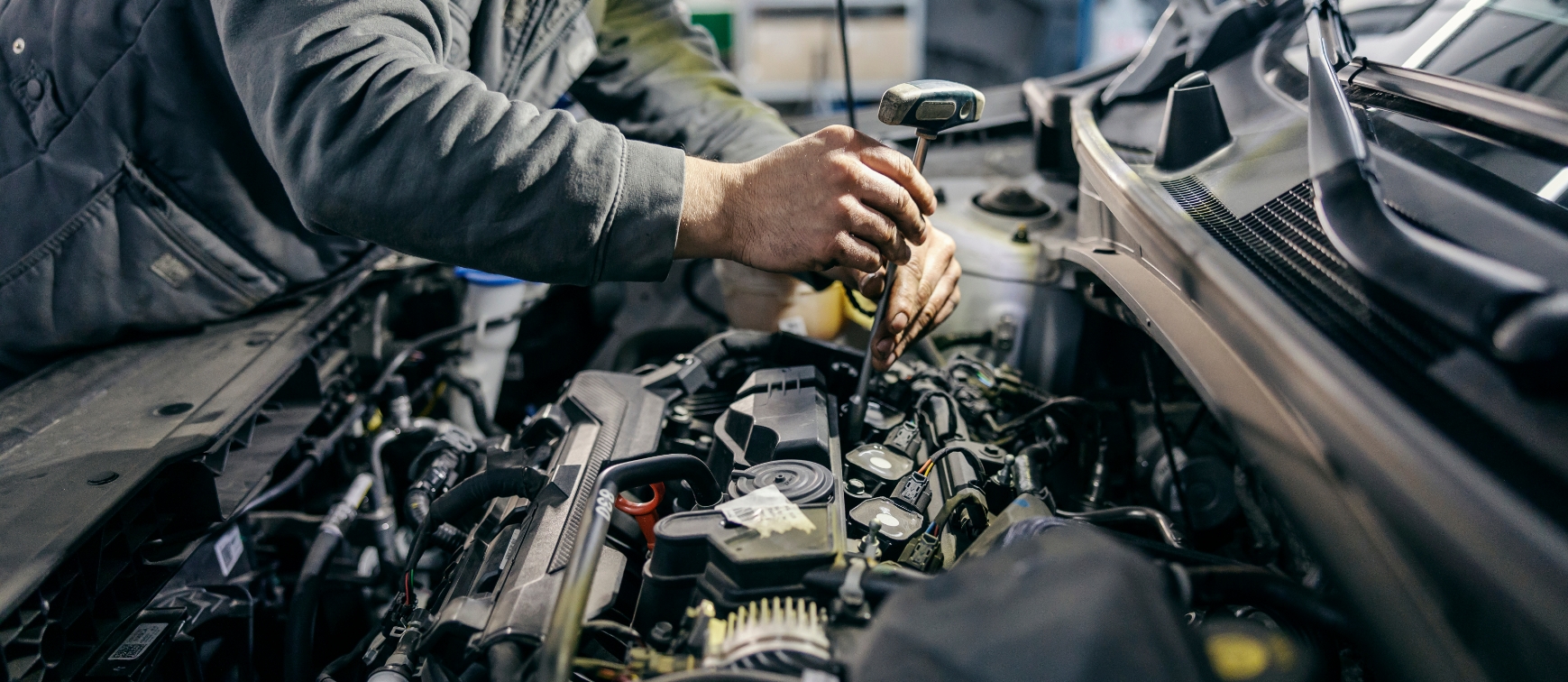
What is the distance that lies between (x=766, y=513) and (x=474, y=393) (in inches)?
40.7

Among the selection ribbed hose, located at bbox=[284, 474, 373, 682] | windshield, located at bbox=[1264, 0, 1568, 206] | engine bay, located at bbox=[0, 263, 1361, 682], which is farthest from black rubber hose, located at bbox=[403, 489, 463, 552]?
windshield, located at bbox=[1264, 0, 1568, 206]

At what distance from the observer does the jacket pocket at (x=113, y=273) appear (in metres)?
1.15

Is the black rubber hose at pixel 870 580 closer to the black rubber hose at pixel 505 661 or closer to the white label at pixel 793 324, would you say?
the black rubber hose at pixel 505 661

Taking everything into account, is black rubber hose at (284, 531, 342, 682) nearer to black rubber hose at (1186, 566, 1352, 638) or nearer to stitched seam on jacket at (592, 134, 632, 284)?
stitched seam on jacket at (592, 134, 632, 284)

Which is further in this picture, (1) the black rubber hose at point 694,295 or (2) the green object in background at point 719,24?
(2) the green object in background at point 719,24

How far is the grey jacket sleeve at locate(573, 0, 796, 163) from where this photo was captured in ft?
5.63

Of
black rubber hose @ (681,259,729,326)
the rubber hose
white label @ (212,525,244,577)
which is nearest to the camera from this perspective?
the rubber hose

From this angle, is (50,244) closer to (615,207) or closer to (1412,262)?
(615,207)

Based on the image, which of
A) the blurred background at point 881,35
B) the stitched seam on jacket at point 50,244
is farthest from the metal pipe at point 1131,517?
the blurred background at point 881,35

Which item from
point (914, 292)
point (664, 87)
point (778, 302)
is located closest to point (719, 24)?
point (664, 87)

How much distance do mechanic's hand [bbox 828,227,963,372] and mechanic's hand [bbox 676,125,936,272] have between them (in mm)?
140

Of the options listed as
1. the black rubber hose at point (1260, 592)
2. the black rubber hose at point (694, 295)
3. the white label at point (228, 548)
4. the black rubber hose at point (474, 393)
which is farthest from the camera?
the black rubber hose at point (694, 295)

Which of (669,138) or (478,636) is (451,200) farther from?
(669,138)

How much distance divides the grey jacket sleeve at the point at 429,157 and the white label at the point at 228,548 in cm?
46
